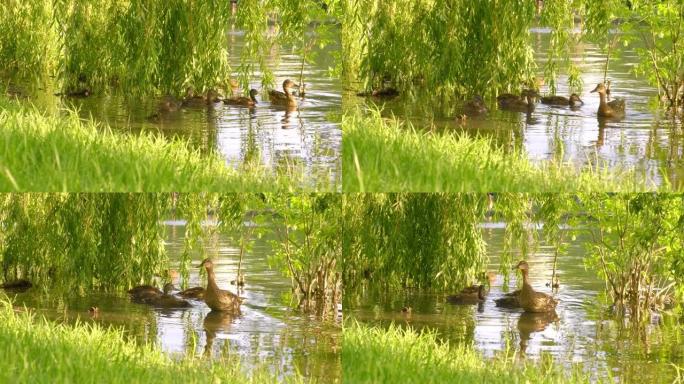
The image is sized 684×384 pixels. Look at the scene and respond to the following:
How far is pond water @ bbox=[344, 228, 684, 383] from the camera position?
8789 millimetres

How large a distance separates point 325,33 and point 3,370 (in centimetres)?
475

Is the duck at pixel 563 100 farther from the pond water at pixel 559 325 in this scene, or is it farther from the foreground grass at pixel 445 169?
the pond water at pixel 559 325

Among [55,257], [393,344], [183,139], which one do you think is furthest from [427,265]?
[55,257]

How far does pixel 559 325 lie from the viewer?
9047mm

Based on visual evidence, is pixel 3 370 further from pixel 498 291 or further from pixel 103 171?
pixel 498 291

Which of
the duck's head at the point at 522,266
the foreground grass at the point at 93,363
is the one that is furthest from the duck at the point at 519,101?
the foreground grass at the point at 93,363

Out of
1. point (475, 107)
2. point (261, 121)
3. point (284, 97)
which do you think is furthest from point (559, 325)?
point (284, 97)

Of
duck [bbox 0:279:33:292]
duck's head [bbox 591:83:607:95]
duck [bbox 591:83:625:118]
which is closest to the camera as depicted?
duck [bbox 0:279:33:292]

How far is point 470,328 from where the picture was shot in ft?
29.0

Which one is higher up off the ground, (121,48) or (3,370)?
(121,48)

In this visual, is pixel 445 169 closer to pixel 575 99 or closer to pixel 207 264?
pixel 207 264

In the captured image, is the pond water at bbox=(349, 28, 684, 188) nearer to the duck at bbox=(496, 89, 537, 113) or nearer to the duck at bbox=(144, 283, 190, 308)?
the duck at bbox=(496, 89, 537, 113)

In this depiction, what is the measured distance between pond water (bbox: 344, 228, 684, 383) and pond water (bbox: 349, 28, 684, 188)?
784 millimetres

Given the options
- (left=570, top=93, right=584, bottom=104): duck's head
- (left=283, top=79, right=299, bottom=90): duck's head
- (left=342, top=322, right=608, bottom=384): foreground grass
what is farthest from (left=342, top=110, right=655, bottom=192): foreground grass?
(left=570, top=93, right=584, bottom=104): duck's head
